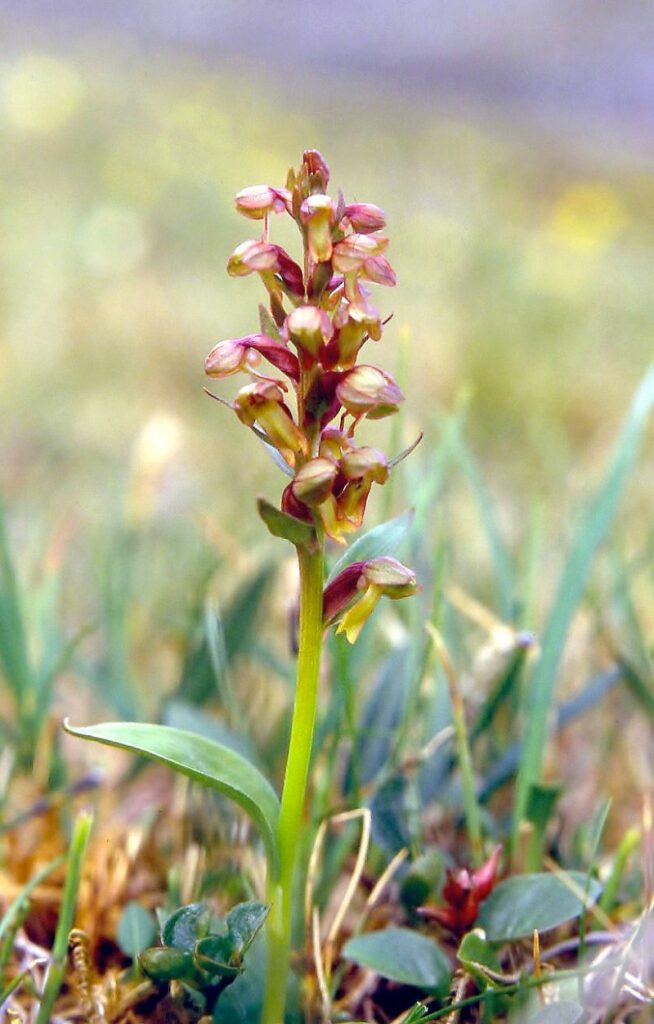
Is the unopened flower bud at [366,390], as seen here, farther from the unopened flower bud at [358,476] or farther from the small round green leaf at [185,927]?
the small round green leaf at [185,927]

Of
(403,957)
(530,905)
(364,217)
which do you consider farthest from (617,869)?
(364,217)

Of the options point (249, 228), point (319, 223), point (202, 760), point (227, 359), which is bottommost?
point (202, 760)

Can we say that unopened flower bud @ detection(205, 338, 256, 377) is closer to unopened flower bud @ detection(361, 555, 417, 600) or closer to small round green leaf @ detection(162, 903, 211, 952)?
unopened flower bud @ detection(361, 555, 417, 600)

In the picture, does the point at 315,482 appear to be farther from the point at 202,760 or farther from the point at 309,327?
the point at 202,760

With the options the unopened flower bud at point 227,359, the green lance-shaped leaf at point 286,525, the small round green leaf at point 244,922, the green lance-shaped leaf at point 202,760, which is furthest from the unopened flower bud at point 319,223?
the small round green leaf at point 244,922

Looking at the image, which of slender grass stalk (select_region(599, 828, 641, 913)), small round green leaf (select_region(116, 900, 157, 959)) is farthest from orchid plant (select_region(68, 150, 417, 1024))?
slender grass stalk (select_region(599, 828, 641, 913))
